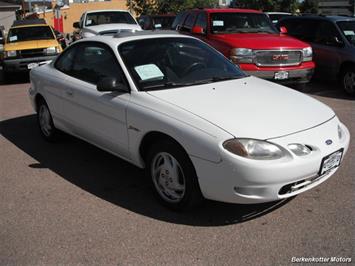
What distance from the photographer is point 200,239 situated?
12.0 feet

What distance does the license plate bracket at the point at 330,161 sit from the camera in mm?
3764

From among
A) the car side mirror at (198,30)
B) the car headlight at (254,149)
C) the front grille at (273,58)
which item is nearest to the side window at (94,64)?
the car headlight at (254,149)

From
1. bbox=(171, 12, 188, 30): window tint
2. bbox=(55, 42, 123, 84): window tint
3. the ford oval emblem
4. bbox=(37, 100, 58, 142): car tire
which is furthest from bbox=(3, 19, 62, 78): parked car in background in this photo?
the ford oval emblem

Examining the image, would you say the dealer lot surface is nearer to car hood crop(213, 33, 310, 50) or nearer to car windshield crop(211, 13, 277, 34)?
car hood crop(213, 33, 310, 50)

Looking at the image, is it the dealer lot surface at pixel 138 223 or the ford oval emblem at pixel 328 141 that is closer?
the dealer lot surface at pixel 138 223

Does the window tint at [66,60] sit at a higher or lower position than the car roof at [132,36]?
lower

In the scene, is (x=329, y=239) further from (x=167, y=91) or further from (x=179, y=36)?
(x=179, y=36)

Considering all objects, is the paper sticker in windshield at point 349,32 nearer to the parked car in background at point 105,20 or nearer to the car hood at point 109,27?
the car hood at point 109,27

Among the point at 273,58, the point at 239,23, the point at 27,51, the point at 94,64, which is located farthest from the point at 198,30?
the point at 27,51

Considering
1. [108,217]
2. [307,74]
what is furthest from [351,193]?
[307,74]

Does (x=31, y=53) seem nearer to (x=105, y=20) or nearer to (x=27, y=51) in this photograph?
(x=27, y=51)

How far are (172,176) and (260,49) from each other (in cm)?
512

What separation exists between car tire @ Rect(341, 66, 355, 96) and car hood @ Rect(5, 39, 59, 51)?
7.93 metres

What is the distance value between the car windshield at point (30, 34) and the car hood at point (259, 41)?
6.52 m
